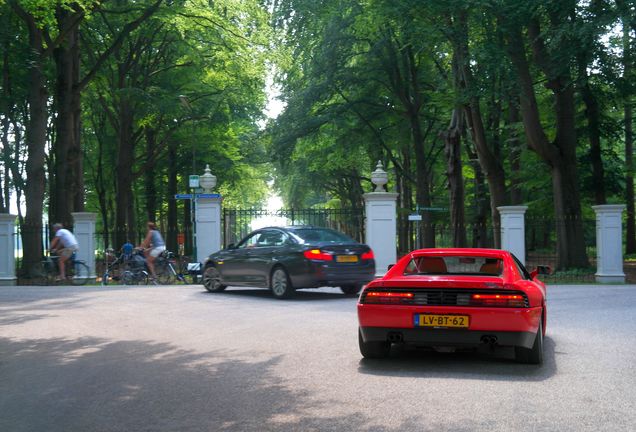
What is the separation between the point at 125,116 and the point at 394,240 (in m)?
13.9

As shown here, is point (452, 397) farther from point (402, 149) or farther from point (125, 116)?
point (402, 149)

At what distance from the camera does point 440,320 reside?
8266mm

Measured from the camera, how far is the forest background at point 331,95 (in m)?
23.1

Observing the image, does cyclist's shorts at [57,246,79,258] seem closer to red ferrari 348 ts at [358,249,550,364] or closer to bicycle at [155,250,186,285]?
bicycle at [155,250,186,285]

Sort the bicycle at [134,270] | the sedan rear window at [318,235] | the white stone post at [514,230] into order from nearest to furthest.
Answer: the sedan rear window at [318,235] → the bicycle at [134,270] → the white stone post at [514,230]

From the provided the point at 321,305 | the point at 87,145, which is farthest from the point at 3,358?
the point at 87,145

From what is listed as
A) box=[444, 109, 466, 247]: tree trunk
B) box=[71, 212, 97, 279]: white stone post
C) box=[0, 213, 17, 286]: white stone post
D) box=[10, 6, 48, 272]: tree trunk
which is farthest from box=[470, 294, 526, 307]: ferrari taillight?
box=[444, 109, 466, 247]: tree trunk

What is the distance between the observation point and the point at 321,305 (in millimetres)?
15633

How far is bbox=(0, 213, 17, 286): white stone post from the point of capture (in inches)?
973

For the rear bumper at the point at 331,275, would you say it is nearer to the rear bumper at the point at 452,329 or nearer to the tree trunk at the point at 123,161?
the rear bumper at the point at 452,329

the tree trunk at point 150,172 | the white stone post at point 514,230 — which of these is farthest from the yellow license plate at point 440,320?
the tree trunk at point 150,172

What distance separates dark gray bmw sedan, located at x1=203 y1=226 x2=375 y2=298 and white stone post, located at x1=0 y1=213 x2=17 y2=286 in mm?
9224

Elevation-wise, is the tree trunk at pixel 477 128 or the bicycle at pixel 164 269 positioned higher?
the tree trunk at pixel 477 128

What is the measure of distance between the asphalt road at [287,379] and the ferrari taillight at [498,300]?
0.66 meters
